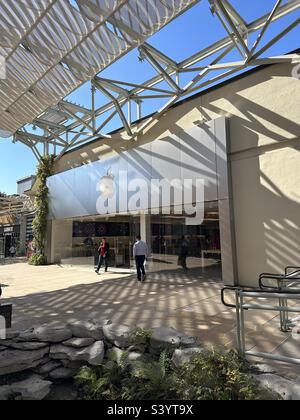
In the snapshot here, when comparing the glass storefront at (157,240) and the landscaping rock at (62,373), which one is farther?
the glass storefront at (157,240)

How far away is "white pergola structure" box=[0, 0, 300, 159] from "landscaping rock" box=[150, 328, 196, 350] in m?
6.75

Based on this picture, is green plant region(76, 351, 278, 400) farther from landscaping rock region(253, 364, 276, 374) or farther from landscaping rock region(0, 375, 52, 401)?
landscaping rock region(0, 375, 52, 401)

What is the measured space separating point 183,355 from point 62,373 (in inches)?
66.2

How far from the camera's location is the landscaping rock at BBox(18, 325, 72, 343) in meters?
4.30

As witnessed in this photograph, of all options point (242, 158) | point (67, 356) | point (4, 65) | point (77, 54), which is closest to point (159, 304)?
point (67, 356)

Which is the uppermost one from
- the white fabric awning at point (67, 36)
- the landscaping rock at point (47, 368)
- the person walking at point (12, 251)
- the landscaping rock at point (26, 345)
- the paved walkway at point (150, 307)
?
the white fabric awning at point (67, 36)

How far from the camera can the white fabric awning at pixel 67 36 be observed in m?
6.80

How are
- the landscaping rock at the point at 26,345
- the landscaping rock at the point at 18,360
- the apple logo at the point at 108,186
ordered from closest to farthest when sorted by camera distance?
the landscaping rock at the point at 18,360
the landscaping rock at the point at 26,345
the apple logo at the point at 108,186

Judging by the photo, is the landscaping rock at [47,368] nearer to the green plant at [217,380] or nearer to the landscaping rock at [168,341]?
the landscaping rock at [168,341]

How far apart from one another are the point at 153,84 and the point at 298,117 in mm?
6969

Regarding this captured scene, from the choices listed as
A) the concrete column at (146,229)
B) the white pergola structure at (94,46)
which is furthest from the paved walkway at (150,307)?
the white pergola structure at (94,46)

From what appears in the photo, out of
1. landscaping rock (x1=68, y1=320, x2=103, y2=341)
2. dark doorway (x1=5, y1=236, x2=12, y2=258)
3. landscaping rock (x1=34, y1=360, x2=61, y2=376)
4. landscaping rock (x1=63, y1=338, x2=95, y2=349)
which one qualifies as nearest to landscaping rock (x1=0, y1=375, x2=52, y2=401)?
landscaping rock (x1=34, y1=360, x2=61, y2=376)

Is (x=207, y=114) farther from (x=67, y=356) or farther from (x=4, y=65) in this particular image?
(x=67, y=356)

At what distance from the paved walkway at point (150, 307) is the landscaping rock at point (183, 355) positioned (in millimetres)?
840
